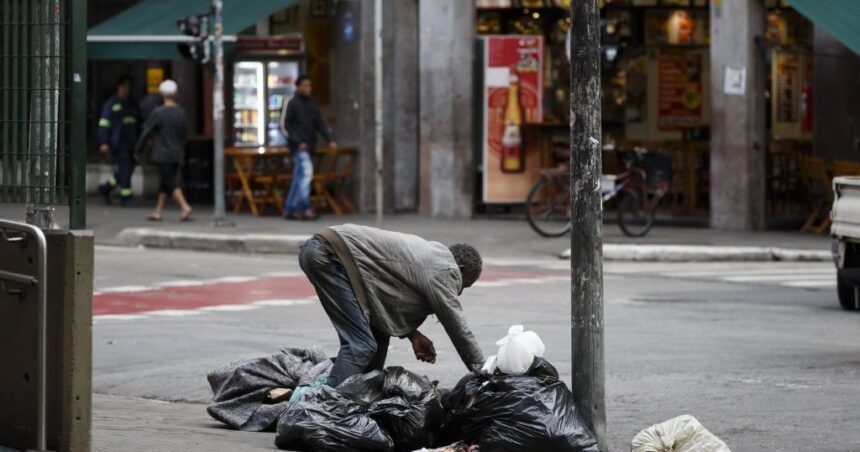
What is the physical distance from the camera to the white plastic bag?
760cm

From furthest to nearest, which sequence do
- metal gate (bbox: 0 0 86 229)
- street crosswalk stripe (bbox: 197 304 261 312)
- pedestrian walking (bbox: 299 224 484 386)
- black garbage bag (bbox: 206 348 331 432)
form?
street crosswalk stripe (bbox: 197 304 261 312)
black garbage bag (bbox: 206 348 331 432)
pedestrian walking (bbox: 299 224 484 386)
metal gate (bbox: 0 0 86 229)

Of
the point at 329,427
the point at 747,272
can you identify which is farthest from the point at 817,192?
the point at 329,427

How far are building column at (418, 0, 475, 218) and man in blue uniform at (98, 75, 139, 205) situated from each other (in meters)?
4.81

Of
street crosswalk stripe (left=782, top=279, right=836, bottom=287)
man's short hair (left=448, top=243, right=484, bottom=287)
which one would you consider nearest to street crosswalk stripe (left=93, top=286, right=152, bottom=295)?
street crosswalk stripe (left=782, top=279, right=836, bottom=287)

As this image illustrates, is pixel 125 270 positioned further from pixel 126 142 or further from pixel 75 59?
pixel 75 59

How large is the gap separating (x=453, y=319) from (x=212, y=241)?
41.8 feet

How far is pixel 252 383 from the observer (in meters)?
8.59

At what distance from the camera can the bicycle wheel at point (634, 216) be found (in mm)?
21250

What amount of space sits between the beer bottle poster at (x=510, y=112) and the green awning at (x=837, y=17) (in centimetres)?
644

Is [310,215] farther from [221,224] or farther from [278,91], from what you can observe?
[278,91]

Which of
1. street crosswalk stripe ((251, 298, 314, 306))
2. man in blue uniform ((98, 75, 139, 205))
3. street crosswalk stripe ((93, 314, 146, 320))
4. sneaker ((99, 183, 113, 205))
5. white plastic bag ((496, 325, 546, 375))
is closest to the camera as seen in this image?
white plastic bag ((496, 325, 546, 375))

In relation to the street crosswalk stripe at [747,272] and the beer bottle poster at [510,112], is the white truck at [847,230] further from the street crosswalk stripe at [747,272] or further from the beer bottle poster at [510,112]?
the beer bottle poster at [510,112]

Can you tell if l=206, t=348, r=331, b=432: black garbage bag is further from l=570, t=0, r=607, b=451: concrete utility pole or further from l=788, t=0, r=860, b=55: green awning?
l=788, t=0, r=860, b=55: green awning

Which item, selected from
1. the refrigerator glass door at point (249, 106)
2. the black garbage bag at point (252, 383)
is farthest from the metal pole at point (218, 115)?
the black garbage bag at point (252, 383)
